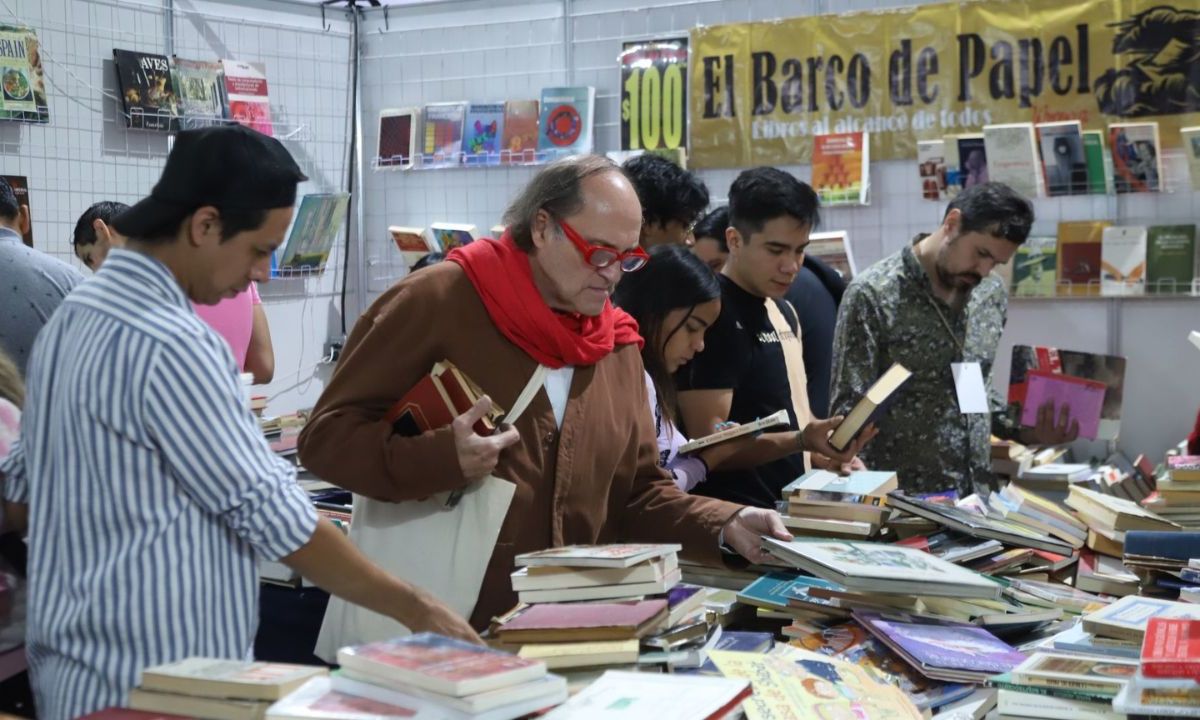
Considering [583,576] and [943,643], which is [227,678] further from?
[943,643]

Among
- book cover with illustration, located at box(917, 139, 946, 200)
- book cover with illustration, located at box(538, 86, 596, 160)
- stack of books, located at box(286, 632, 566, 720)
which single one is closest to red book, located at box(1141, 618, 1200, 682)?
stack of books, located at box(286, 632, 566, 720)

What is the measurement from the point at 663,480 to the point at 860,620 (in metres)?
0.52

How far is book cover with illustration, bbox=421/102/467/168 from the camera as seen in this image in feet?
20.4

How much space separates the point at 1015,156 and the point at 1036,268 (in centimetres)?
48

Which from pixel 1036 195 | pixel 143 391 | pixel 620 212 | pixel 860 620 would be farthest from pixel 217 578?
pixel 1036 195

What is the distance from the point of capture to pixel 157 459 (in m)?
1.60

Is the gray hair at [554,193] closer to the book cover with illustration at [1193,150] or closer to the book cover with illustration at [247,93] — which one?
the book cover with illustration at [1193,150]

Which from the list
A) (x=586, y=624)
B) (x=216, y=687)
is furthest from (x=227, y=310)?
(x=216, y=687)

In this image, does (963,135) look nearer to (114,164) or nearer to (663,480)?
(663,480)

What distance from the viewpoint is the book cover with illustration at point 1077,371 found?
499 cm

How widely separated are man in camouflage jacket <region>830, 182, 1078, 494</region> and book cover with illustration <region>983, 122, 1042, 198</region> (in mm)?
1058

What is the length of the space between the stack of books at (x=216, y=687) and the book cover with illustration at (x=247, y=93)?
15.0 ft

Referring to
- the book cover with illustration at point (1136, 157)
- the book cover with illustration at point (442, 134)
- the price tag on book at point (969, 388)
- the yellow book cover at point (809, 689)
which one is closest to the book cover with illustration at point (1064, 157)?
the book cover with illustration at point (1136, 157)

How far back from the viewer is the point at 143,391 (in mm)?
1556
